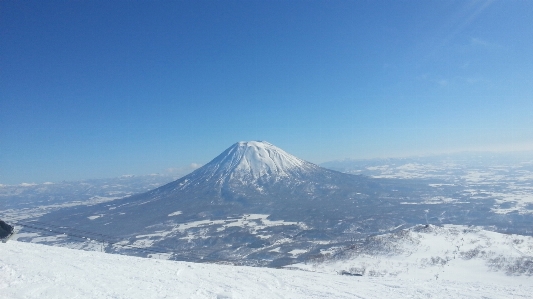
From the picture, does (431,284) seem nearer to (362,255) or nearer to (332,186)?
(362,255)

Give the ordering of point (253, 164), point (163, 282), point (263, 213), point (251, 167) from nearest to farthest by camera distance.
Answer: point (163, 282), point (263, 213), point (251, 167), point (253, 164)

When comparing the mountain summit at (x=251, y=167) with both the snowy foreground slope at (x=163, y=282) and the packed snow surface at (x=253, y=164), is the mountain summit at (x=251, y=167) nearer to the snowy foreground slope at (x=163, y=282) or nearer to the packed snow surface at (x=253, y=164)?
the packed snow surface at (x=253, y=164)

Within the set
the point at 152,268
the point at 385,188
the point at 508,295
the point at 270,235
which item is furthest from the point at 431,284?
the point at 385,188

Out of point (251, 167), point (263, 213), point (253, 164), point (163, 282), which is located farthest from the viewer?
point (253, 164)

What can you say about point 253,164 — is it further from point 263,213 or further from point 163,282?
point 163,282

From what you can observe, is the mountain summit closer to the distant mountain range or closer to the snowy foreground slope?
the distant mountain range

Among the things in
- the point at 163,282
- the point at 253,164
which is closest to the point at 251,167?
the point at 253,164

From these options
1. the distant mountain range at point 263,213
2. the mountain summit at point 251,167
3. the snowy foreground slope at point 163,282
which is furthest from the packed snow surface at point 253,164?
the snowy foreground slope at point 163,282
